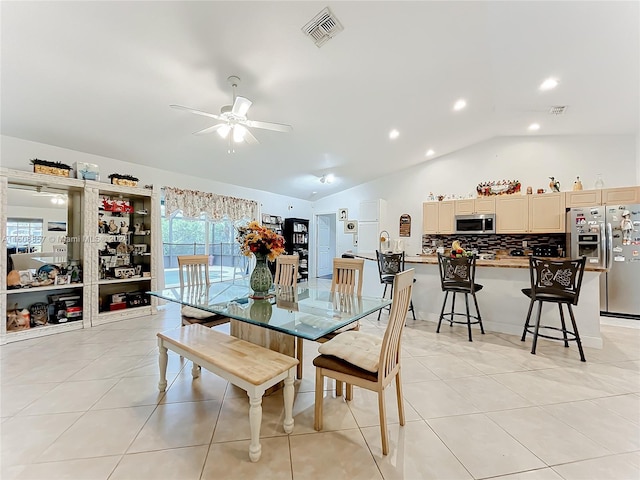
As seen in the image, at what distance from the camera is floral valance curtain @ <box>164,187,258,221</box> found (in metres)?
4.78

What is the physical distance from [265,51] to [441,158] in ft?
15.9

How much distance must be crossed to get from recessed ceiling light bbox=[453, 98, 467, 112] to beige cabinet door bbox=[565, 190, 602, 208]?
2525 mm

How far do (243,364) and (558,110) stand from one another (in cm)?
548

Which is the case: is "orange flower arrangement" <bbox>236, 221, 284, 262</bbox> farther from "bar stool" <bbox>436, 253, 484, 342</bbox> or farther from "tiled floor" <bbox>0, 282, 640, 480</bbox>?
"bar stool" <bbox>436, 253, 484, 342</bbox>

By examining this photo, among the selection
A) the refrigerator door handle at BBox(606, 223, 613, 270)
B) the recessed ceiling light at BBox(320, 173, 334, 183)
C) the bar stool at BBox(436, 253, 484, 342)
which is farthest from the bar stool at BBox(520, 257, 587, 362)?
the recessed ceiling light at BBox(320, 173, 334, 183)

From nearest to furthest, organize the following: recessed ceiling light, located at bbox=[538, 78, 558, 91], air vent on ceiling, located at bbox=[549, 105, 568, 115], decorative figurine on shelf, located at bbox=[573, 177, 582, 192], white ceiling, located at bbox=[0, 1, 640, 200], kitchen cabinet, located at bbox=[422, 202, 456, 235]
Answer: white ceiling, located at bbox=[0, 1, 640, 200] < recessed ceiling light, located at bbox=[538, 78, 558, 91] < air vent on ceiling, located at bbox=[549, 105, 568, 115] < decorative figurine on shelf, located at bbox=[573, 177, 582, 192] < kitchen cabinet, located at bbox=[422, 202, 456, 235]

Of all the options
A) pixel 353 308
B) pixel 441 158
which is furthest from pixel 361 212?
pixel 353 308

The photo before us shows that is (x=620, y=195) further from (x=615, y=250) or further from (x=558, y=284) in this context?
(x=558, y=284)

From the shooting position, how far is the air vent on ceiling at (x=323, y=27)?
215 cm

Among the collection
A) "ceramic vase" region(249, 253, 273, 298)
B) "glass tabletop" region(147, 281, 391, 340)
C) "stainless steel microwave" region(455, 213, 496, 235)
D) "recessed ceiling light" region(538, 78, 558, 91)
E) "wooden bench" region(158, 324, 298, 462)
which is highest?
"recessed ceiling light" region(538, 78, 558, 91)

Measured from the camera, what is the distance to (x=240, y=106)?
2.52 metres

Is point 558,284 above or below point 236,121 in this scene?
below

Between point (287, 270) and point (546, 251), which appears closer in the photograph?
point (287, 270)

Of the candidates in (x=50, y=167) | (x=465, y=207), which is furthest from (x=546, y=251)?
(x=50, y=167)
